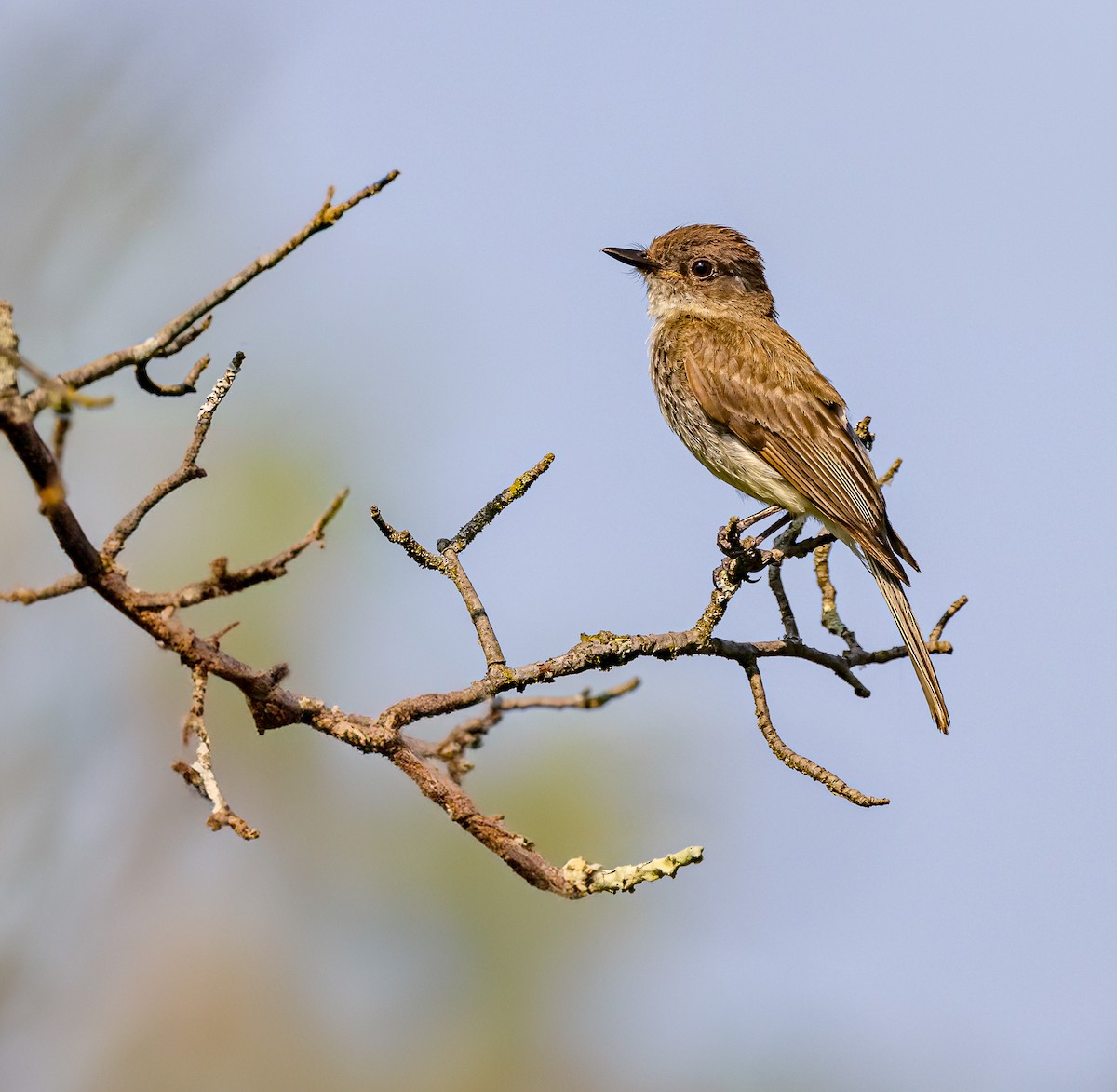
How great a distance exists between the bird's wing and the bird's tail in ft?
0.19

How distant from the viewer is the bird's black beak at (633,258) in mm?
8586

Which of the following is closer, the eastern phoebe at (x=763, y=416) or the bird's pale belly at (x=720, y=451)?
the eastern phoebe at (x=763, y=416)

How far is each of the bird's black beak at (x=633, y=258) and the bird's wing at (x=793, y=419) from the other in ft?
2.58

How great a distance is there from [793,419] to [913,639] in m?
1.53

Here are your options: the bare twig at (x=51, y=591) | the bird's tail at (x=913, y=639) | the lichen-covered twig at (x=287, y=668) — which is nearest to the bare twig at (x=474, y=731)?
the lichen-covered twig at (x=287, y=668)

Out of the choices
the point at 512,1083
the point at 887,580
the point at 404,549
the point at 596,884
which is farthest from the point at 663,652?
the point at 512,1083

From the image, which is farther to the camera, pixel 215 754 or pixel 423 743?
pixel 215 754

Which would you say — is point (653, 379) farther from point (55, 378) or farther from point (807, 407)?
point (55, 378)

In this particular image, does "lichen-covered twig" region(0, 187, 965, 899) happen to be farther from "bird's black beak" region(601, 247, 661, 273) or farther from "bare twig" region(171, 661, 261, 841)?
"bird's black beak" region(601, 247, 661, 273)

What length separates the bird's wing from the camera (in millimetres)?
6816

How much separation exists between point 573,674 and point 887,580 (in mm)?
3234

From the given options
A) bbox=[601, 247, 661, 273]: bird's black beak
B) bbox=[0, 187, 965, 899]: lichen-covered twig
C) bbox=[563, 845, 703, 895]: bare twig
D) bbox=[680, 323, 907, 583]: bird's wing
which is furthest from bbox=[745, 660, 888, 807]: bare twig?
bbox=[601, 247, 661, 273]: bird's black beak

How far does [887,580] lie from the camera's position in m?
6.61

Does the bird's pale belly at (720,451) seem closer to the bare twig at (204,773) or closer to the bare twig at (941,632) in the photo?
the bare twig at (941,632)
